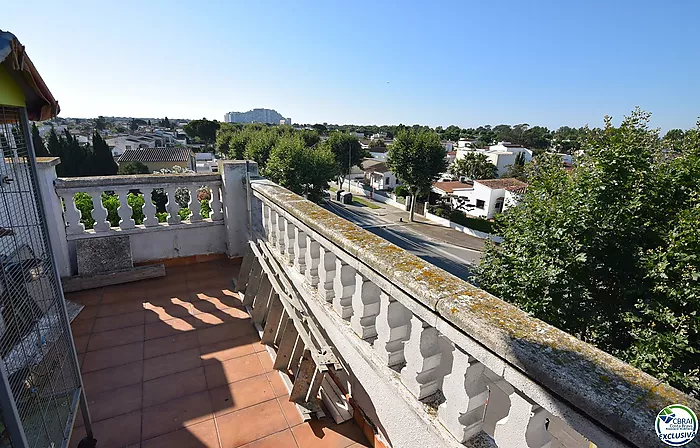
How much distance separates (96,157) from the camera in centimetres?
3291

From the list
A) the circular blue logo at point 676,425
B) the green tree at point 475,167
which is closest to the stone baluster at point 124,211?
the circular blue logo at point 676,425

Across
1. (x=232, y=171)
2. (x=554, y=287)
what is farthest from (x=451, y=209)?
(x=232, y=171)

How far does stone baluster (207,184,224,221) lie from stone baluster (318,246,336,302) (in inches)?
123

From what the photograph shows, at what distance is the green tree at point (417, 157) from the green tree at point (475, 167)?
2467 cm

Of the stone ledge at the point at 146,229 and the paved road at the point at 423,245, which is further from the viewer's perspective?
the paved road at the point at 423,245

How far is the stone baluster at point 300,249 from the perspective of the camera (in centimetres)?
322

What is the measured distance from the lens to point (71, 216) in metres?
4.58

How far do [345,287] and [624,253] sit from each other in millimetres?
6240

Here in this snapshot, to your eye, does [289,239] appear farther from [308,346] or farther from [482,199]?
[482,199]

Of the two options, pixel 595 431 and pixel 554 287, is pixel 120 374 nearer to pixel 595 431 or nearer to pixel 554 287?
pixel 595 431

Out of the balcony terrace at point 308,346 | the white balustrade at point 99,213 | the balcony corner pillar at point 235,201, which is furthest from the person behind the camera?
the balcony corner pillar at point 235,201

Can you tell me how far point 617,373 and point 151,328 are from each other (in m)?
4.11

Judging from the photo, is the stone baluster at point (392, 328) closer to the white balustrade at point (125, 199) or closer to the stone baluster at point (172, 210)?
the white balustrade at point (125, 199)

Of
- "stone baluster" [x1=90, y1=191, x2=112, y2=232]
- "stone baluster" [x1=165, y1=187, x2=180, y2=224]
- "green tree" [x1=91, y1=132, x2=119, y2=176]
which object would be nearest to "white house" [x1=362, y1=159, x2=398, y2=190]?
"green tree" [x1=91, y1=132, x2=119, y2=176]
